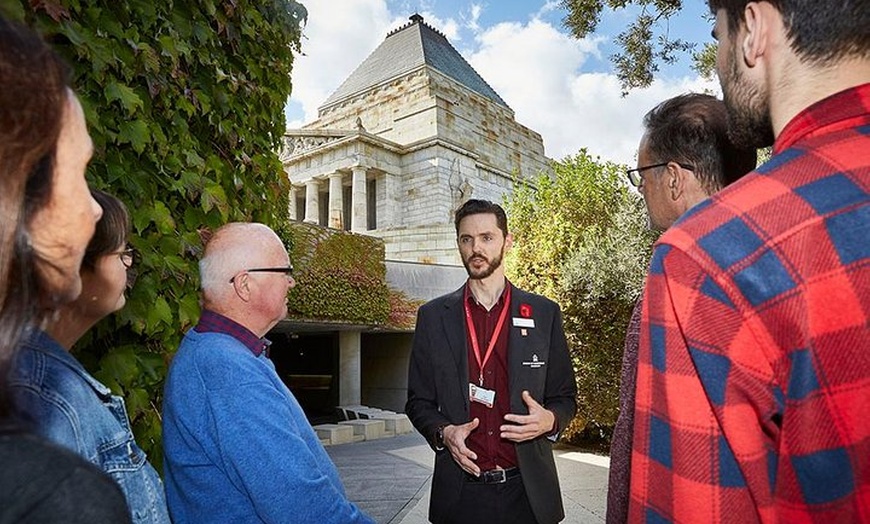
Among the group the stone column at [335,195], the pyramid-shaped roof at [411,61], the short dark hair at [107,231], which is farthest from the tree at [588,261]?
the pyramid-shaped roof at [411,61]

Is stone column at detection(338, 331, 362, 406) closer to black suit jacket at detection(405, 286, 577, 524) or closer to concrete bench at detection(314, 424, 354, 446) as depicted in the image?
concrete bench at detection(314, 424, 354, 446)

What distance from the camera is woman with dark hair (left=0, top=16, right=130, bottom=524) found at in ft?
2.28

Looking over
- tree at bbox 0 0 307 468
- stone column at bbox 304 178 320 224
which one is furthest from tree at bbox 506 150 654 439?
stone column at bbox 304 178 320 224

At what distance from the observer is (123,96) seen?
228 centimetres

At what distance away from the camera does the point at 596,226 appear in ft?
37.2

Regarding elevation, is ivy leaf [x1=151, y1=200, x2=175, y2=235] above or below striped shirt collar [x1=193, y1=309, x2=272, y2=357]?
above

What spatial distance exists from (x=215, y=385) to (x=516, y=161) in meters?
33.0

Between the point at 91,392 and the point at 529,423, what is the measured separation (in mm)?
2200

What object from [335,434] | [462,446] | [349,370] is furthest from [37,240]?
[349,370]

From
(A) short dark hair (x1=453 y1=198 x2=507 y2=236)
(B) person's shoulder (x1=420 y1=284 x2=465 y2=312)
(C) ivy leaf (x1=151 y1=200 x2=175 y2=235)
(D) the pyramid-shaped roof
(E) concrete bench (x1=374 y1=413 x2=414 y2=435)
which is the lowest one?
(E) concrete bench (x1=374 y1=413 x2=414 y2=435)

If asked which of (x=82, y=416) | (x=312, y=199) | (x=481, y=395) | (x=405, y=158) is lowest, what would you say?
(x=481, y=395)

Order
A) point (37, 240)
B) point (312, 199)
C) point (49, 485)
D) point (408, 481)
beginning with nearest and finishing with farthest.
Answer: point (49, 485) → point (37, 240) → point (408, 481) → point (312, 199)

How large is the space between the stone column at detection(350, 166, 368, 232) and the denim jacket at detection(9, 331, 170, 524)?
2741 centimetres

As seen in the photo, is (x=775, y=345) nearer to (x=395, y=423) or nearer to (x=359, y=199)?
(x=395, y=423)
